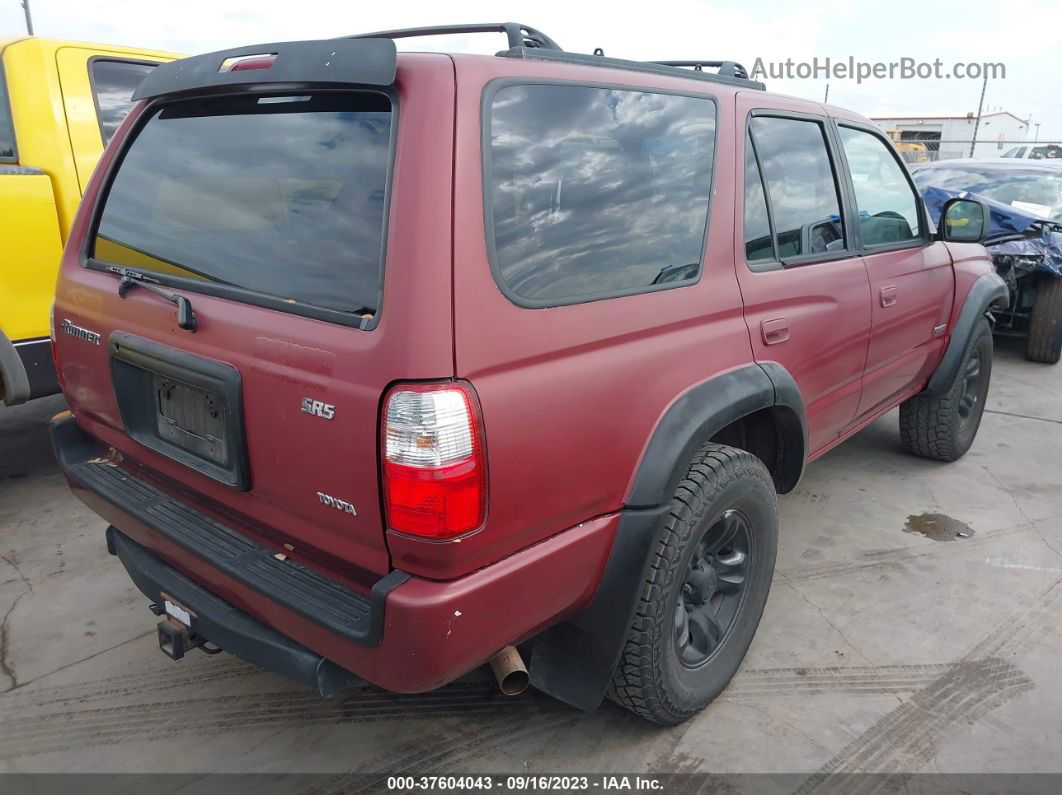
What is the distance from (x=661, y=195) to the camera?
2.16m

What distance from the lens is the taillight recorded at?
1.57 meters

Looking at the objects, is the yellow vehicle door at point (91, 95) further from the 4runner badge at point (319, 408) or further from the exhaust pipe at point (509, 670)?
the exhaust pipe at point (509, 670)

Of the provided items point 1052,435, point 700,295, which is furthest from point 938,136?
point 700,295

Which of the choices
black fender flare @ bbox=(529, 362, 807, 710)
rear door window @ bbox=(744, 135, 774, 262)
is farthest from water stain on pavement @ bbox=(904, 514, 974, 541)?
black fender flare @ bbox=(529, 362, 807, 710)

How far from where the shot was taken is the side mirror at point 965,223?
146 inches

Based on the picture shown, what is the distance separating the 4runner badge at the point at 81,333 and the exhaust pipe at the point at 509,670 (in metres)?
1.46

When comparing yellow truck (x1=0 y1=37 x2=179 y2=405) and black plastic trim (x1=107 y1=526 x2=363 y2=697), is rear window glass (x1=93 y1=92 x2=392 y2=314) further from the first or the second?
yellow truck (x1=0 y1=37 x2=179 y2=405)

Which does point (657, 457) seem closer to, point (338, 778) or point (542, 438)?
point (542, 438)

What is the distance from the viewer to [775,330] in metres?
2.53

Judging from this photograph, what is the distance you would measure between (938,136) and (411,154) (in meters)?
33.6

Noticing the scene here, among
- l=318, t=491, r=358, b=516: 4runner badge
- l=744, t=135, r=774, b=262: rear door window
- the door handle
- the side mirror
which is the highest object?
l=744, t=135, r=774, b=262: rear door window

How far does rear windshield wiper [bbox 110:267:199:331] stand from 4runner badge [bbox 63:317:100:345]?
181mm

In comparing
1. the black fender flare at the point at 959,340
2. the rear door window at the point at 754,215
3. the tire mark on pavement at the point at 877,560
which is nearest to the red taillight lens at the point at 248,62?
the rear door window at the point at 754,215

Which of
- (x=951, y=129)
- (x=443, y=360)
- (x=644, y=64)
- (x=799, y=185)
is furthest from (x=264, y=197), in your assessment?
(x=951, y=129)
